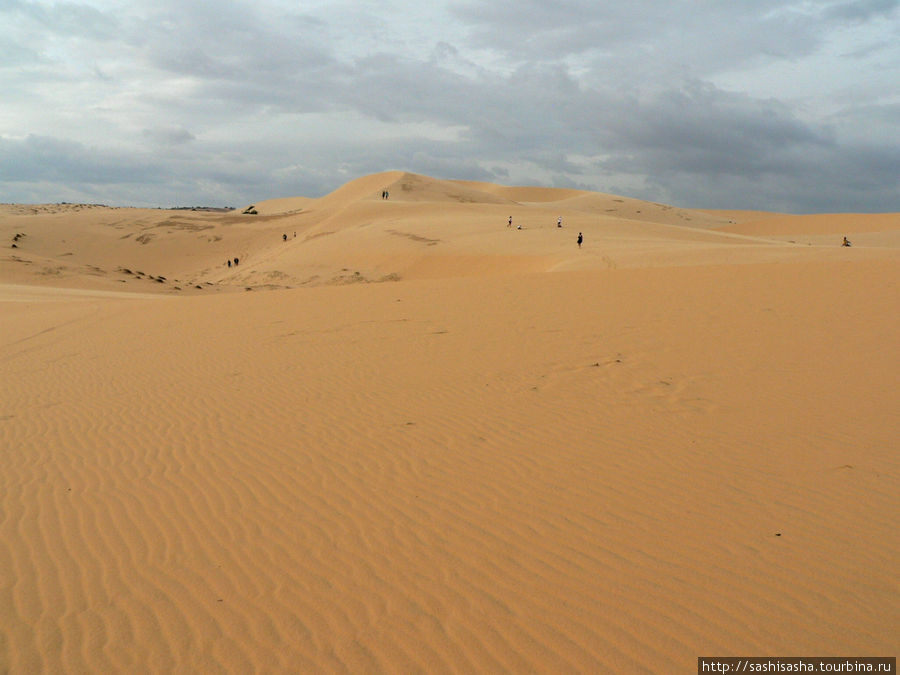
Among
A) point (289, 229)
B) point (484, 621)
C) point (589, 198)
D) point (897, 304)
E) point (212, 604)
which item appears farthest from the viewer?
point (589, 198)

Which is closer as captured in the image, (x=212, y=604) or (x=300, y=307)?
(x=212, y=604)

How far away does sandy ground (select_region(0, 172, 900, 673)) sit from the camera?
356 centimetres

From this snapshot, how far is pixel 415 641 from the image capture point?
3.50m

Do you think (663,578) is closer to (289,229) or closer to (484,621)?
(484,621)

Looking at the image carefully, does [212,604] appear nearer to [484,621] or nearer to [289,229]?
[484,621]

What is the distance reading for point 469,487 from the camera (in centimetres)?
538

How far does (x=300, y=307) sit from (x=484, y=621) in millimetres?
13589

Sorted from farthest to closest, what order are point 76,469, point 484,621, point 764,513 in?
1. point 76,469
2. point 764,513
3. point 484,621

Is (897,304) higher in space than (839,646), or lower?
higher

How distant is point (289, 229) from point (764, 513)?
50.1 meters

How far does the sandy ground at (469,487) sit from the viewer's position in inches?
140

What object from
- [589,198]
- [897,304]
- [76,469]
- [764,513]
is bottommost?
[76,469]

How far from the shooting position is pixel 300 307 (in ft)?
53.8

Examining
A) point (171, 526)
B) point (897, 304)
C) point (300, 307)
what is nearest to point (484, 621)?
point (171, 526)
